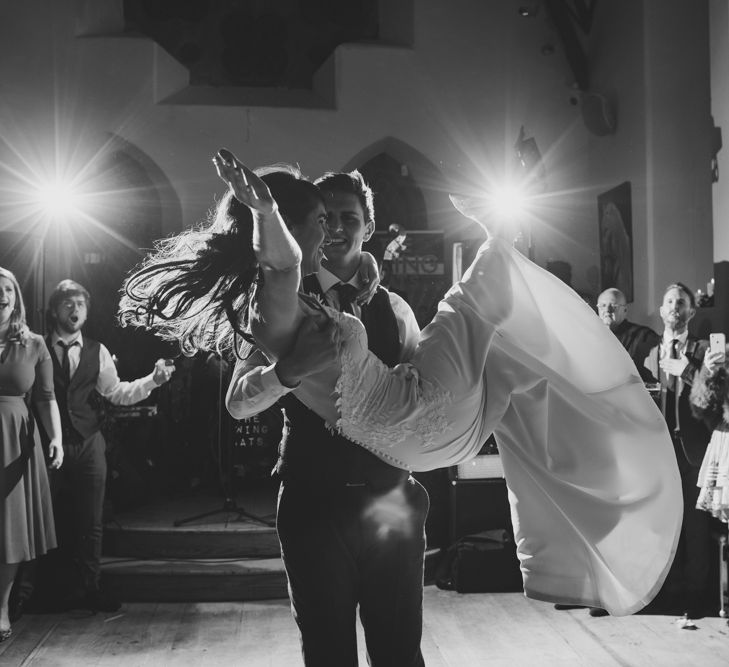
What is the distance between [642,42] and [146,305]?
580 cm

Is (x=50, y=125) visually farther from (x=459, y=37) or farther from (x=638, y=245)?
(x=638, y=245)

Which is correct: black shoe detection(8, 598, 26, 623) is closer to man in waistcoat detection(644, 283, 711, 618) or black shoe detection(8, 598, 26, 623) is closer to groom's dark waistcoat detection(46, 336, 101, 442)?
groom's dark waistcoat detection(46, 336, 101, 442)

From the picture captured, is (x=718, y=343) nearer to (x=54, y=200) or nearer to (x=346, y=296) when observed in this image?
(x=346, y=296)

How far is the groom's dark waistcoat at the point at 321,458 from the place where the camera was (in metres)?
1.72

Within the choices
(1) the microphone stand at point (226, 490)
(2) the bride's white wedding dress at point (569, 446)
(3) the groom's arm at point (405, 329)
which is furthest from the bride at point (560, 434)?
(1) the microphone stand at point (226, 490)

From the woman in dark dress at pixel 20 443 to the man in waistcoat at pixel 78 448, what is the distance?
31cm

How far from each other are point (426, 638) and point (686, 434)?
5.19ft

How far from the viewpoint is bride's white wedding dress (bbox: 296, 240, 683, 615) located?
1.79m

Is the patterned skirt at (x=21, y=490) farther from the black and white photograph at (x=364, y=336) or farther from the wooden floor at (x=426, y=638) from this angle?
the wooden floor at (x=426, y=638)

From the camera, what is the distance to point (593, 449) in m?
1.81

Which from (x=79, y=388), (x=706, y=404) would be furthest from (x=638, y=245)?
(x=79, y=388)

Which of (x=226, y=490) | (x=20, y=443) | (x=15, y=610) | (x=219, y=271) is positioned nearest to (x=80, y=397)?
(x=20, y=443)

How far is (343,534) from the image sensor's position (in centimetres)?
170

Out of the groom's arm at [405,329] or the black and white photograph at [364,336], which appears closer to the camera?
the black and white photograph at [364,336]
